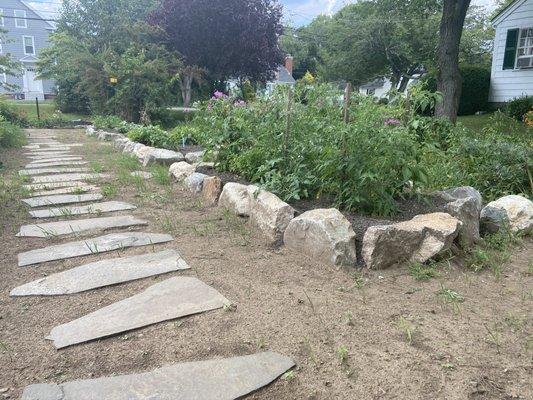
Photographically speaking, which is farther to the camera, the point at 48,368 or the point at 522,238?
the point at 522,238

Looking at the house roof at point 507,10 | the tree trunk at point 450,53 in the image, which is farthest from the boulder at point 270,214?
the house roof at point 507,10

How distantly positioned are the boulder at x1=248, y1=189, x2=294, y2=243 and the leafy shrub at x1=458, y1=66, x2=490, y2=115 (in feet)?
42.4

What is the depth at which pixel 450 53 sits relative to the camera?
332 inches

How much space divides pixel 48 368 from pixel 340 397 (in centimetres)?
113

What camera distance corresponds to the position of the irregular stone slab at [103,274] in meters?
2.36

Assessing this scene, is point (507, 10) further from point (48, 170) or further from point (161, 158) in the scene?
point (48, 170)

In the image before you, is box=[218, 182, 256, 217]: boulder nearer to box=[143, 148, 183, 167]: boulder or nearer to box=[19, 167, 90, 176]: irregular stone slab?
box=[143, 148, 183, 167]: boulder

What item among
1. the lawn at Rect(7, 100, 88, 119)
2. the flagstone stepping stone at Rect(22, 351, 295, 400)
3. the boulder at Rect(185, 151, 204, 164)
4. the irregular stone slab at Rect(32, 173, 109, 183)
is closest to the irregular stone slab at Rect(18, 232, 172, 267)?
the flagstone stepping stone at Rect(22, 351, 295, 400)

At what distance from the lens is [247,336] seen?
6.31 ft

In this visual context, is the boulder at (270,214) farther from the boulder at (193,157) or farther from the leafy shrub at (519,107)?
the leafy shrub at (519,107)

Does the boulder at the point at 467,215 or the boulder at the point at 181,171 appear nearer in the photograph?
the boulder at the point at 467,215

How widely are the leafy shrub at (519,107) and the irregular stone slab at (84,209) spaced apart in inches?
431

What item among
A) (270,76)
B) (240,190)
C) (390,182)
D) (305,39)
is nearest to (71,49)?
(270,76)

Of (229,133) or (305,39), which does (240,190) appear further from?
(305,39)
